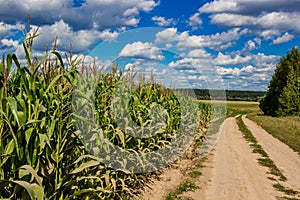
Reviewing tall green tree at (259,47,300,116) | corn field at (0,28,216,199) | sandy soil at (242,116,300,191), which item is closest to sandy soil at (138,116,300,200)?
sandy soil at (242,116,300,191)

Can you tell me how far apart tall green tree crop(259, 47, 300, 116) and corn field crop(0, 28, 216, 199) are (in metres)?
43.0

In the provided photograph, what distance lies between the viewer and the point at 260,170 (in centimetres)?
909

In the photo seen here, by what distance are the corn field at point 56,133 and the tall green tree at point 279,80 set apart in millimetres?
42999

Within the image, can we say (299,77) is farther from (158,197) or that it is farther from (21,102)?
(21,102)

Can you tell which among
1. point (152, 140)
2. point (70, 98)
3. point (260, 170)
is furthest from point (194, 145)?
point (70, 98)

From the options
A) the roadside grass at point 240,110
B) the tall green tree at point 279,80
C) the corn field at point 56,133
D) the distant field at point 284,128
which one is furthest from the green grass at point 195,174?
the roadside grass at point 240,110

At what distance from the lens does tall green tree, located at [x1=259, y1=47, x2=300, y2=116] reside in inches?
1852

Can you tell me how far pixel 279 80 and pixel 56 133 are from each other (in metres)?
49.2

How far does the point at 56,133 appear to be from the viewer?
11.7 feet

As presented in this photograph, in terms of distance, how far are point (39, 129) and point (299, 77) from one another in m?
47.7

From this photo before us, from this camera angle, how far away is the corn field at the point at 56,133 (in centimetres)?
294

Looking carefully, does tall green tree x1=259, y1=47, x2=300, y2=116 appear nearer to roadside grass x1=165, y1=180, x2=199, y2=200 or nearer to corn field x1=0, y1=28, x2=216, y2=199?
roadside grass x1=165, y1=180, x2=199, y2=200

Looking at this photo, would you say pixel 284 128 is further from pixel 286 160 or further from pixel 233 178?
pixel 233 178

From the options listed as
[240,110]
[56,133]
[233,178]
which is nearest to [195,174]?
[233,178]
